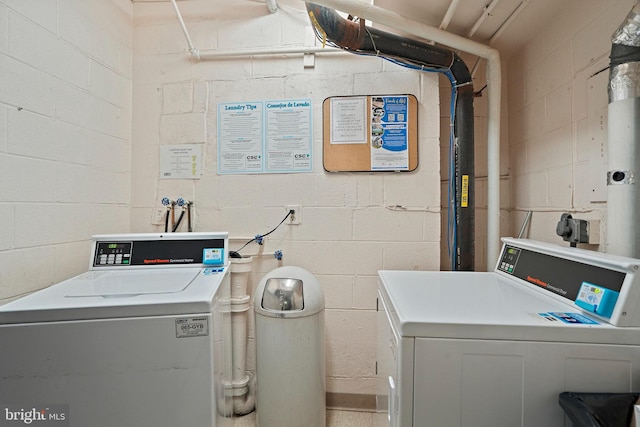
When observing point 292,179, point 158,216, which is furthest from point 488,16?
point 158,216

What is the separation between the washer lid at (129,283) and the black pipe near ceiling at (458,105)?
56.5 inches

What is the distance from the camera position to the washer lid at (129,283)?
3.26 ft

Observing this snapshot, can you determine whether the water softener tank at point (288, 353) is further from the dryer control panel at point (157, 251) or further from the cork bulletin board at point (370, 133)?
the cork bulletin board at point (370, 133)

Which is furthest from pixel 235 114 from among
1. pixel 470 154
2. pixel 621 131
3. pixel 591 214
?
pixel 591 214

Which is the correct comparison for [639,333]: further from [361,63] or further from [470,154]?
[361,63]

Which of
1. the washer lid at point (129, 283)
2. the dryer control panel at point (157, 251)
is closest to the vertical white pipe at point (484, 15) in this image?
the dryer control panel at point (157, 251)

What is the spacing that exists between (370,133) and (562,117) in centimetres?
97

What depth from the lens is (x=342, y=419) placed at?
161 cm

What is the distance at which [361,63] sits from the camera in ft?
5.55

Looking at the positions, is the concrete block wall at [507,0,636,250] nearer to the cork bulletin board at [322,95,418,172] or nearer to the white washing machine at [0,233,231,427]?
the cork bulletin board at [322,95,418,172]

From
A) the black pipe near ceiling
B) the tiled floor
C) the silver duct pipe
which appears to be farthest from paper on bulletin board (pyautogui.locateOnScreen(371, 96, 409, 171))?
the tiled floor

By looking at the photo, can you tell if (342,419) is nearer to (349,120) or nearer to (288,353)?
(288,353)

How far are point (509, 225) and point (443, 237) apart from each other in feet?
1.55

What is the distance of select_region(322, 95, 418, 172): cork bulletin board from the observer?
165cm
